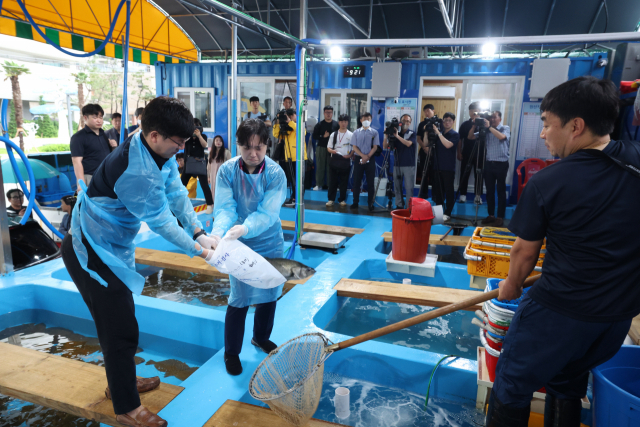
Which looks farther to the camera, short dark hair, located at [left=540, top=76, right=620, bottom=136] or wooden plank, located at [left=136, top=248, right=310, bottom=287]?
wooden plank, located at [left=136, top=248, right=310, bottom=287]

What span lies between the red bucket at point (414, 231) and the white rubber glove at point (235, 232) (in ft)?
8.00

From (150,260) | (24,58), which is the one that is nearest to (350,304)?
(150,260)

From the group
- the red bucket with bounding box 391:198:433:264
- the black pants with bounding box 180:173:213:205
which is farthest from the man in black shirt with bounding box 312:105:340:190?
the red bucket with bounding box 391:198:433:264

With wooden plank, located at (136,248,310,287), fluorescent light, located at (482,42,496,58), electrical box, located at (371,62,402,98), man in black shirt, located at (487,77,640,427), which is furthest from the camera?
electrical box, located at (371,62,402,98)

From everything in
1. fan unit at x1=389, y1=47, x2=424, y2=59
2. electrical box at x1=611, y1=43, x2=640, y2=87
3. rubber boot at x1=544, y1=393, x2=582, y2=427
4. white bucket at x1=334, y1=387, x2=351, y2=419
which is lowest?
white bucket at x1=334, y1=387, x2=351, y2=419

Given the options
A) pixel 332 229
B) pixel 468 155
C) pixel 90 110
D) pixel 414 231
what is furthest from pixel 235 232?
pixel 468 155

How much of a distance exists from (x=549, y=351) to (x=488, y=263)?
2.19 metres

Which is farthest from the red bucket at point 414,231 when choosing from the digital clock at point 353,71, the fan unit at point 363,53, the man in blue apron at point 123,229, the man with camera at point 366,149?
the fan unit at point 363,53

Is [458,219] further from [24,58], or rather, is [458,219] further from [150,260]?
[24,58]

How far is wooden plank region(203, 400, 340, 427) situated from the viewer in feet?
6.34

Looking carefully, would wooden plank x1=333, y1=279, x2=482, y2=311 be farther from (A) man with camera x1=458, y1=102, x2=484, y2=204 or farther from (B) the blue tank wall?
(B) the blue tank wall

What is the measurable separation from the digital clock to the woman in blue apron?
261 inches

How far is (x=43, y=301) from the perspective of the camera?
11.5ft

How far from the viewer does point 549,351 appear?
147 cm
